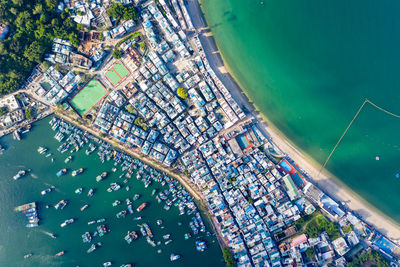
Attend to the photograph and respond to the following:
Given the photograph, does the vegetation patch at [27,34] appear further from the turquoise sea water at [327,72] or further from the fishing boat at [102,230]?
the fishing boat at [102,230]

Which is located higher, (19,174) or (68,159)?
(19,174)

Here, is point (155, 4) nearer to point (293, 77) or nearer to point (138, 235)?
point (293, 77)

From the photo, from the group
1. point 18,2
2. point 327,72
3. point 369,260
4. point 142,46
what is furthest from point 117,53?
point 369,260

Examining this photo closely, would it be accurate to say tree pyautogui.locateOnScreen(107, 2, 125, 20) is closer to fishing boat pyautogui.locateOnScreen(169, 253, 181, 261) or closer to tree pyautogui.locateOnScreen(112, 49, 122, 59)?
tree pyautogui.locateOnScreen(112, 49, 122, 59)

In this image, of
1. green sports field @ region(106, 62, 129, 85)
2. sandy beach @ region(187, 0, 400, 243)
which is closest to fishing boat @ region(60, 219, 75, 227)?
green sports field @ region(106, 62, 129, 85)

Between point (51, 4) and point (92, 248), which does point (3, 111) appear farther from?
point (92, 248)
